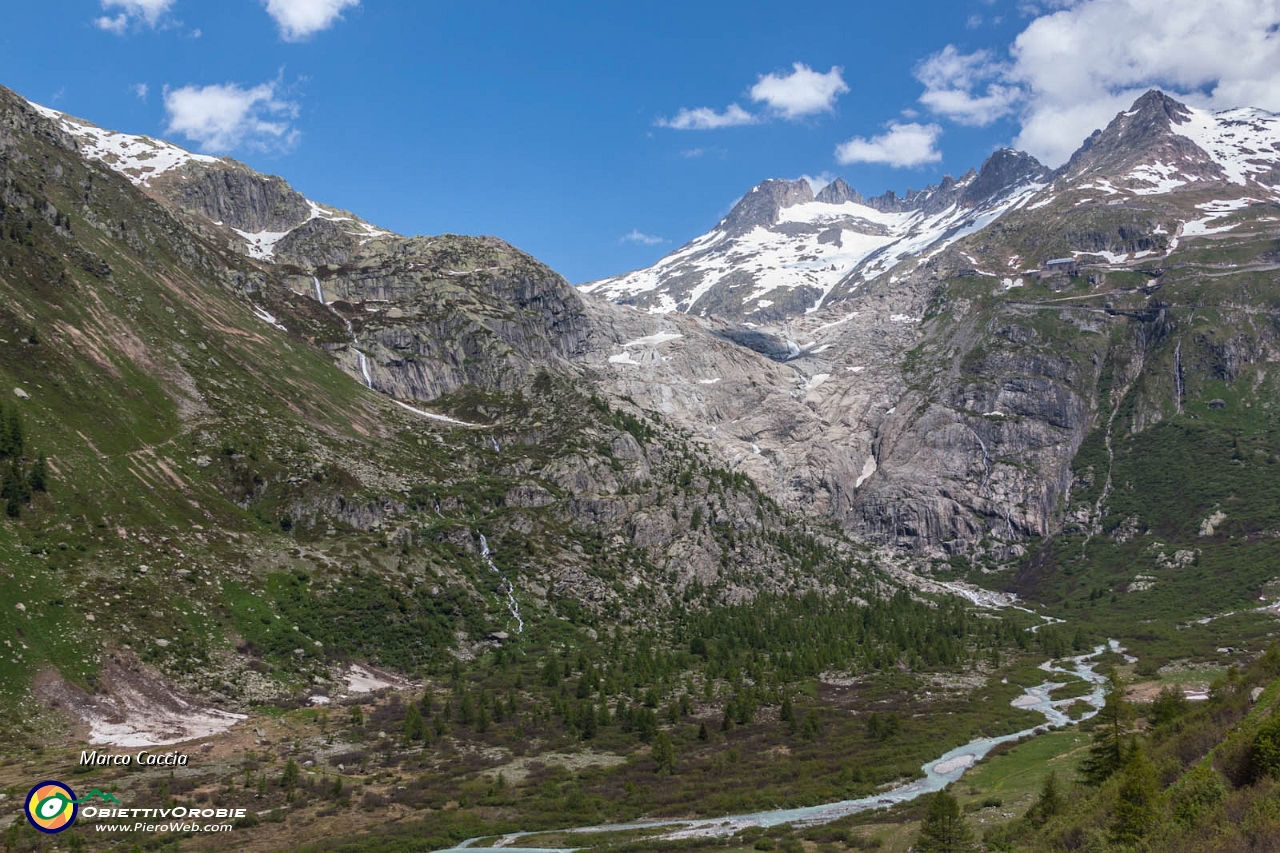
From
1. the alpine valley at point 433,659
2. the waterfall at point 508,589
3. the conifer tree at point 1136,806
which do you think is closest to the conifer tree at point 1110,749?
the alpine valley at point 433,659

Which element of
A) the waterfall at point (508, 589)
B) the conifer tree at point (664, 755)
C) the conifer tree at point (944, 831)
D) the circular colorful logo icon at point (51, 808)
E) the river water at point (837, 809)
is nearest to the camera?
the conifer tree at point (944, 831)

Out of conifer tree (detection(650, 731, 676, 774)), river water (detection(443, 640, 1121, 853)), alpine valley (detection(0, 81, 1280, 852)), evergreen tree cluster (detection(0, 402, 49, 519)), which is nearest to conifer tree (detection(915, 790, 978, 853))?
alpine valley (detection(0, 81, 1280, 852))

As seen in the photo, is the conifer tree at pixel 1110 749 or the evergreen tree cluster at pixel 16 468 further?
the evergreen tree cluster at pixel 16 468

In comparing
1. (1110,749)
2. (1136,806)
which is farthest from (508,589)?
(1136,806)

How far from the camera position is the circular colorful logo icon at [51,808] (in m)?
60.1

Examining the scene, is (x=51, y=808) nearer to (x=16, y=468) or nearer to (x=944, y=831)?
(x=16, y=468)

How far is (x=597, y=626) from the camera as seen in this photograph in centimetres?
16425

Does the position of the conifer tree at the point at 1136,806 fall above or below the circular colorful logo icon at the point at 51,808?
below

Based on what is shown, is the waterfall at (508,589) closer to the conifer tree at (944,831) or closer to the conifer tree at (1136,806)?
the conifer tree at (944,831)

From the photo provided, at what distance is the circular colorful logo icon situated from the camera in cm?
6012

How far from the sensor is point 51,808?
61500 mm

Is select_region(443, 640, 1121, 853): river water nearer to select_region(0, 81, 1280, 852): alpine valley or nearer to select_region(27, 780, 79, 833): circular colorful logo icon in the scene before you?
select_region(0, 81, 1280, 852): alpine valley

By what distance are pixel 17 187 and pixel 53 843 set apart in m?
156

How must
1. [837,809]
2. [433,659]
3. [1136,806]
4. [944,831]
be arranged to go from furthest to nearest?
[433,659] < [837,809] < [944,831] < [1136,806]
